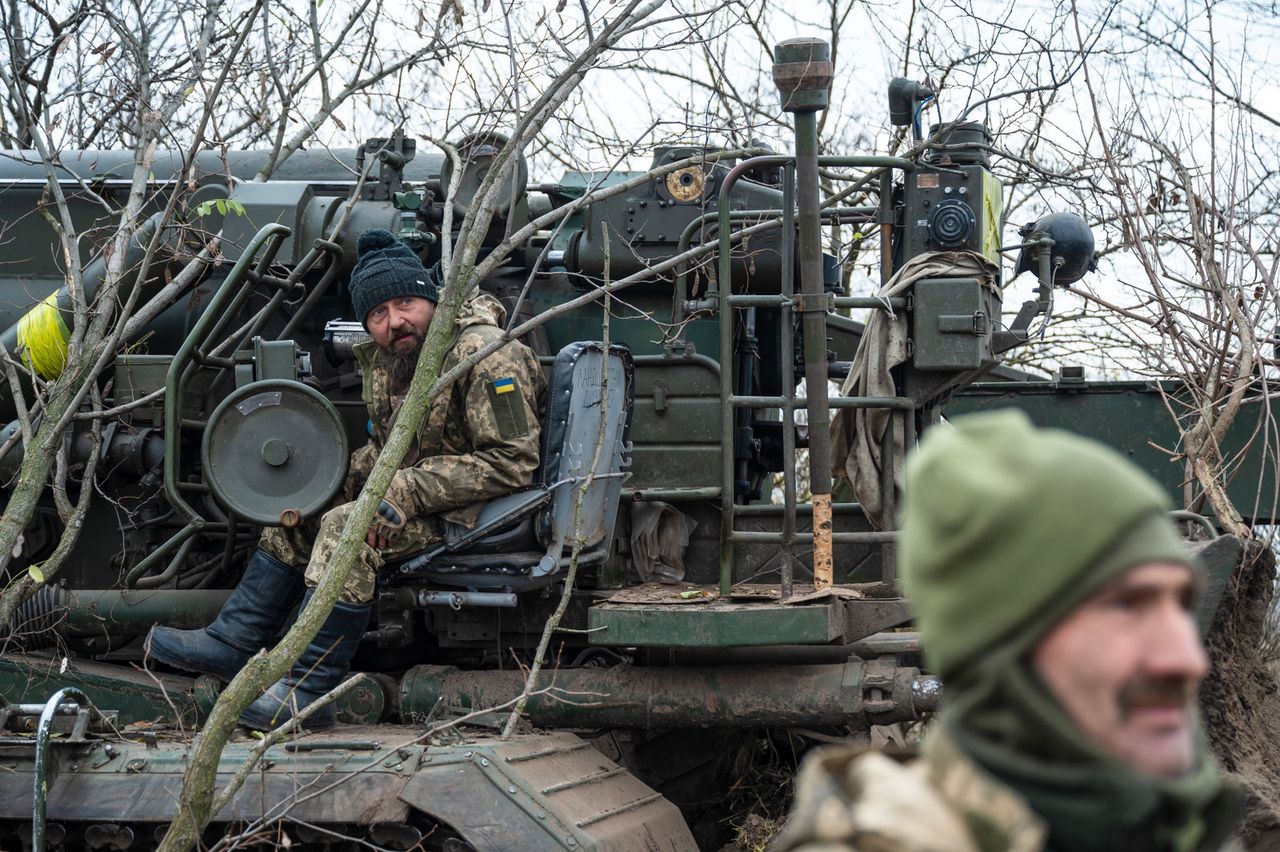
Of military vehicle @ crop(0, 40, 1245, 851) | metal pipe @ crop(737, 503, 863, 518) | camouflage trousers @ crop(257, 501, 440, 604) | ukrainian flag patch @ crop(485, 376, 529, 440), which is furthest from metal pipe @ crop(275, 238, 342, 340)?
metal pipe @ crop(737, 503, 863, 518)

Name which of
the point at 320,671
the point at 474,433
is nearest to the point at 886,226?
the point at 474,433

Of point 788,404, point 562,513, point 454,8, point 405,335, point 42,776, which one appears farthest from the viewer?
point 454,8

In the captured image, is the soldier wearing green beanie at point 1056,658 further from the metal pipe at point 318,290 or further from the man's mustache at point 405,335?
the metal pipe at point 318,290

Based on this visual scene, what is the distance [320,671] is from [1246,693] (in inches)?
120

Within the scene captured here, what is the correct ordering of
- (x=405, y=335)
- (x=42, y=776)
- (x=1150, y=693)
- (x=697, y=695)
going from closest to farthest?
1. (x=1150, y=693)
2. (x=42, y=776)
3. (x=697, y=695)
4. (x=405, y=335)

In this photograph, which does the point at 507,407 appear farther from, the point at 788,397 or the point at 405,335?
the point at 788,397

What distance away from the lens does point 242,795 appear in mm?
4809

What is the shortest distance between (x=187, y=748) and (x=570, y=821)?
1306 mm

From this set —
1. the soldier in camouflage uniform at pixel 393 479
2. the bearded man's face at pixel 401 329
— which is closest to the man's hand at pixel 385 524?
the soldier in camouflage uniform at pixel 393 479

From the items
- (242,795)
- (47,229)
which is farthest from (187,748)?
(47,229)

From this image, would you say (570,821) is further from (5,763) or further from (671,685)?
(5,763)

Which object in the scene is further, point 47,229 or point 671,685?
point 47,229

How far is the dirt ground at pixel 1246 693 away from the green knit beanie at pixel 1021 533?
149 inches

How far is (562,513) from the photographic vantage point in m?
5.34
